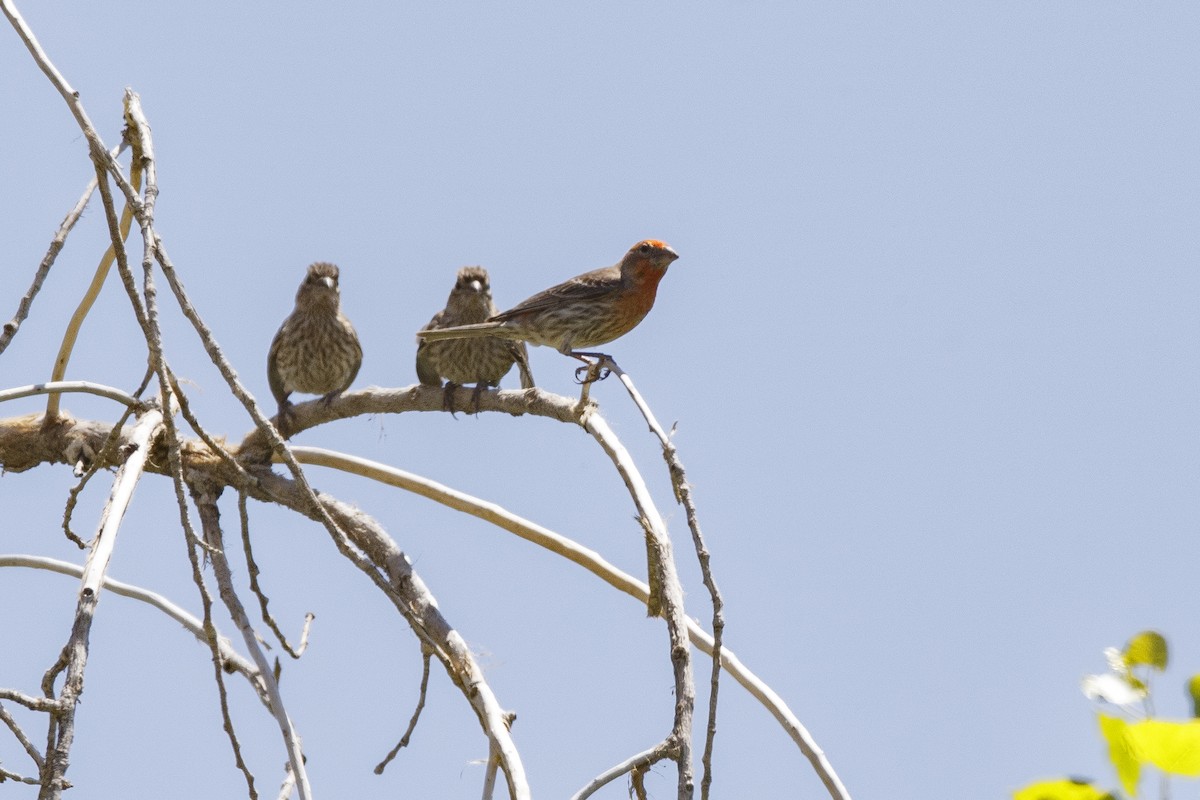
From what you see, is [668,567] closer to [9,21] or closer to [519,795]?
[519,795]

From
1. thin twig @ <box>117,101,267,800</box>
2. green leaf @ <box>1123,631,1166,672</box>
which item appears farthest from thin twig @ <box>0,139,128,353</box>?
green leaf @ <box>1123,631,1166,672</box>

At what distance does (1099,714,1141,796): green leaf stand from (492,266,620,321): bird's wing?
6.58m

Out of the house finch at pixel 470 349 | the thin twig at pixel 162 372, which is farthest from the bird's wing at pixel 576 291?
the thin twig at pixel 162 372

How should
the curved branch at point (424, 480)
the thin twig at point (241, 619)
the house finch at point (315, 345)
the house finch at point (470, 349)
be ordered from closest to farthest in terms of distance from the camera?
the thin twig at point (241, 619) < the curved branch at point (424, 480) < the house finch at point (470, 349) < the house finch at point (315, 345)

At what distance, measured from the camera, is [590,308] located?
25.7 ft

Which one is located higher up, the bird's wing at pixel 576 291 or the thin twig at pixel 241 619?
the bird's wing at pixel 576 291

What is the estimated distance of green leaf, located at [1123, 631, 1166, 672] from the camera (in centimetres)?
147

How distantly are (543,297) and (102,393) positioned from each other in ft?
9.83

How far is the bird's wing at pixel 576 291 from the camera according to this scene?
7891 millimetres

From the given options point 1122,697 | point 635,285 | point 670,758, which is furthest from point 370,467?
point 1122,697

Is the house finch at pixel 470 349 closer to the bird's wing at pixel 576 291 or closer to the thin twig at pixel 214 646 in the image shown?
the bird's wing at pixel 576 291

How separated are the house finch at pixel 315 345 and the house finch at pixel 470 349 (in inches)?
21.7

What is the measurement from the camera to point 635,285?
8.02 m

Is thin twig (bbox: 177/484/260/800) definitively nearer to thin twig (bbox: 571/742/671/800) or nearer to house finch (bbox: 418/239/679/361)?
thin twig (bbox: 571/742/671/800)
